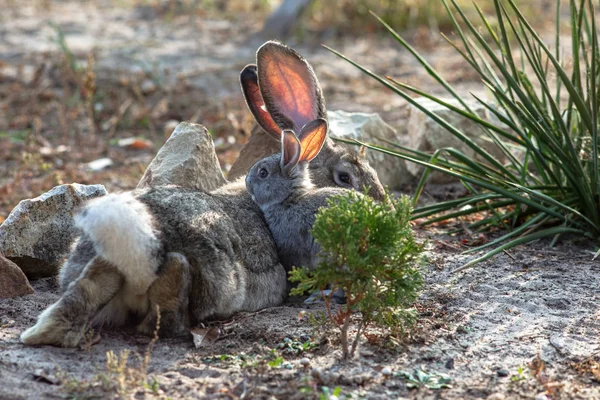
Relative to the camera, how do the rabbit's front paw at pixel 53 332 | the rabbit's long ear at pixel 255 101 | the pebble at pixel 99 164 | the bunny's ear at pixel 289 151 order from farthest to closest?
the pebble at pixel 99 164
the rabbit's long ear at pixel 255 101
the bunny's ear at pixel 289 151
the rabbit's front paw at pixel 53 332

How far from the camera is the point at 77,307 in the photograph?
12.8ft

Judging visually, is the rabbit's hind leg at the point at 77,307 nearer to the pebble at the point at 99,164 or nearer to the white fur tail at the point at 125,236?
the white fur tail at the point at 125,236

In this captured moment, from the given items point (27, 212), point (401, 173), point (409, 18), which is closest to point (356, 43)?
point (409, 18)

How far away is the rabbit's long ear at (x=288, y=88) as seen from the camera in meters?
5.78

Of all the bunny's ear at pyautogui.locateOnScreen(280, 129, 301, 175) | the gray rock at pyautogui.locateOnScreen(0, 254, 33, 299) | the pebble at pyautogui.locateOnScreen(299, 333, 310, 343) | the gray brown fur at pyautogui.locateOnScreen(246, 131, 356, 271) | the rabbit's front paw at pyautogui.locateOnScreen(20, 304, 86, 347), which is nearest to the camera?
the rabbit's front paw at pyautogui.locateOnScreen(20, 304, 86, 347)

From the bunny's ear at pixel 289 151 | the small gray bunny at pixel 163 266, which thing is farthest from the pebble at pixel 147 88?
the small gray bunny at pixel 163 266

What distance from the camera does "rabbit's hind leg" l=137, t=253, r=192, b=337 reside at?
155 inches

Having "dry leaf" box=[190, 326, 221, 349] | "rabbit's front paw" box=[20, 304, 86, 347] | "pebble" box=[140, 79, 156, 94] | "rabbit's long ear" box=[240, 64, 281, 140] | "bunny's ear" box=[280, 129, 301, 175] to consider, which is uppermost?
"pebble" box=[140, 79, 156, 94]

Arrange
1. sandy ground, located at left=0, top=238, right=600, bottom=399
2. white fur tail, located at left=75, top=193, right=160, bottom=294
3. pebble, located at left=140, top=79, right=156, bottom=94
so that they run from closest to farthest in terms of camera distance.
Result: sandy ground, located at left=0, top=238, right=600, bottom=399 → white fur tail, located at left=75, top=193, right=160, bottom=294 → pebble, located at left=140, top=79, right=156, bottom=94

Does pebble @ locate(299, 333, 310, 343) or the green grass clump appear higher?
the green grass clump

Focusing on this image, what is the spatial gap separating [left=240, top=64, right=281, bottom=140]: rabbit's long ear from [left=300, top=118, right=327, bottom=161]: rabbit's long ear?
2.27ft

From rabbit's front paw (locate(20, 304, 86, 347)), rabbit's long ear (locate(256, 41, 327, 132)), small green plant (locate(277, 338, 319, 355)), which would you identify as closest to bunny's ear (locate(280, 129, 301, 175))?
rabbit's long ear (locate(256, 41, 327, 132))

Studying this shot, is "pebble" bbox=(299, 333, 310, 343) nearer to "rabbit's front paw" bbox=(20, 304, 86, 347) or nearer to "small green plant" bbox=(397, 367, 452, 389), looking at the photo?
"small green plant" bbox=(397, 367, 452, 389)

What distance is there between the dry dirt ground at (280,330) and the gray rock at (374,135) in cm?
113
